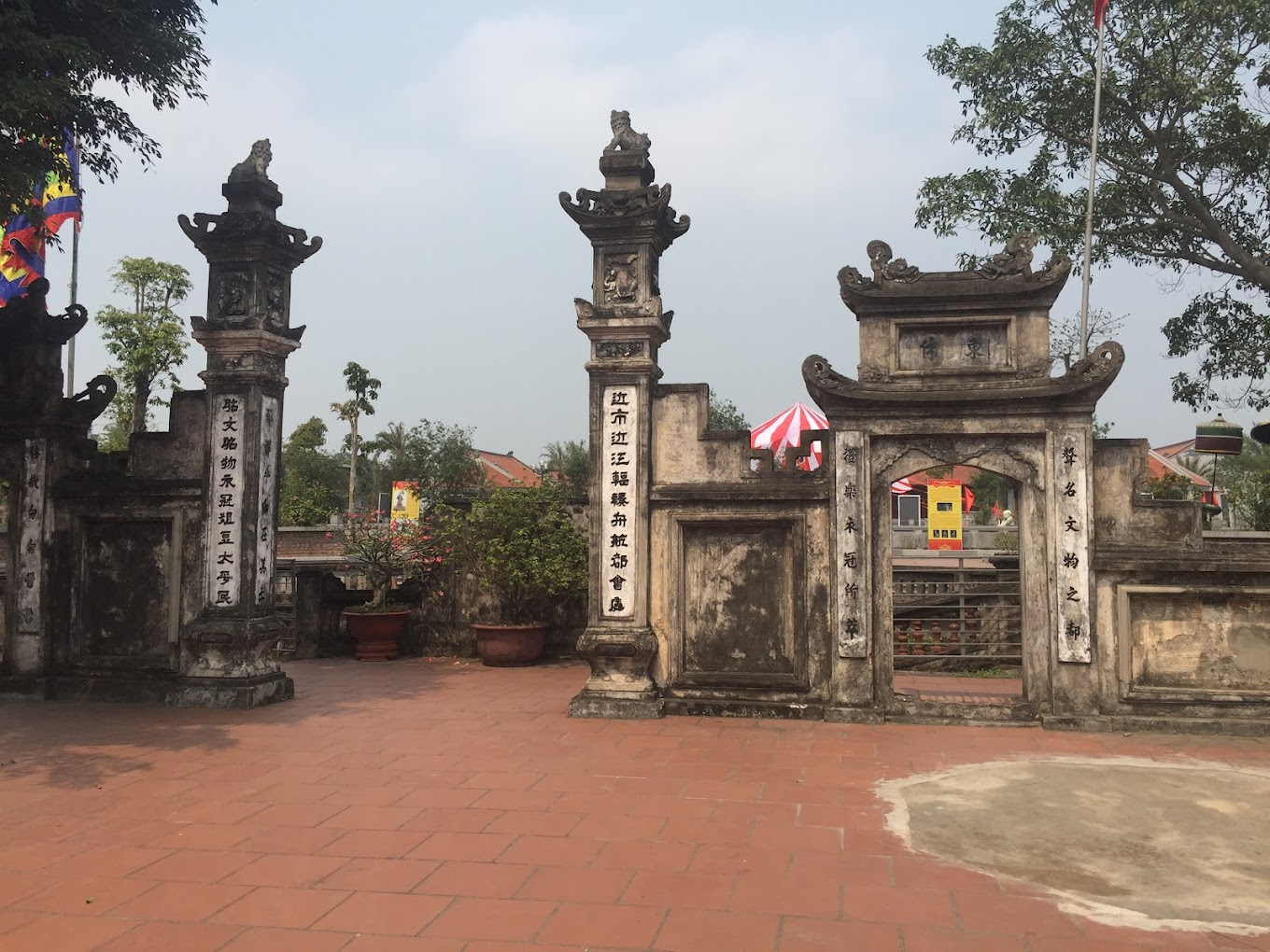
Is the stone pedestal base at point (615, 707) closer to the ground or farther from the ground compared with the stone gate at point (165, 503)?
closer to the ground

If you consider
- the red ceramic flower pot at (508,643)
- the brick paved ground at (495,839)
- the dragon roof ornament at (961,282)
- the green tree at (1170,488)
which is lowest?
the brick paved ground at (495,839)

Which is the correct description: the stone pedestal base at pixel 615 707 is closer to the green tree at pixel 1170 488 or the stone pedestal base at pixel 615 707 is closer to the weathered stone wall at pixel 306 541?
the green tree at pixel 1170 488

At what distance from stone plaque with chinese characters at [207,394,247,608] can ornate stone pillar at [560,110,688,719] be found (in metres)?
3.30

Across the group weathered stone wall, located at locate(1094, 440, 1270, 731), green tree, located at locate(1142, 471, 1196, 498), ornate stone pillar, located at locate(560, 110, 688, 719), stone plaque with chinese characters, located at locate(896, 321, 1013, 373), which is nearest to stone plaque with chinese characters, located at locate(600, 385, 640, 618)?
ornate stone pillar, located at locate(560, 110, 688, 719)

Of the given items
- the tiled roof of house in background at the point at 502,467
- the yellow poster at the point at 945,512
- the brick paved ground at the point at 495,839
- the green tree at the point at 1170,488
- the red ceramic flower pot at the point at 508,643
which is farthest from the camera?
the tiled roof of house in background at the point at 502,467

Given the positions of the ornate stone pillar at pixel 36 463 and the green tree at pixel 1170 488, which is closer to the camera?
the ornate stone pillar at pixel 36 463

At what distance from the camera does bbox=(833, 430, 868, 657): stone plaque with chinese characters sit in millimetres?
8070

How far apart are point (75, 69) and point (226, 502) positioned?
12.9 feet

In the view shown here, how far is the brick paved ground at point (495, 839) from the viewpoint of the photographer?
12.3ft

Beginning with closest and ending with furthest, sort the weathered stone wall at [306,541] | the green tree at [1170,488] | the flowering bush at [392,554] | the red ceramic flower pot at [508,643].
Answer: the red ceramic flower pot at [508,643] < the flowering bush at [392,554] < the green tree at [1170,488] < the weathered stone wall at [306,541]

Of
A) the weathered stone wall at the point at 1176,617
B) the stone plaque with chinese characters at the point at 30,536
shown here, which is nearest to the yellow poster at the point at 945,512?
the weathered stone wall at the point at 1176,617

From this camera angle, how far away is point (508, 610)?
12.0 metres

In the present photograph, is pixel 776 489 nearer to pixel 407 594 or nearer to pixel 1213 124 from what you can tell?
pixel 407 594

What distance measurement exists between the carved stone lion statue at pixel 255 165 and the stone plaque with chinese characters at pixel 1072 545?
7.66 metres
